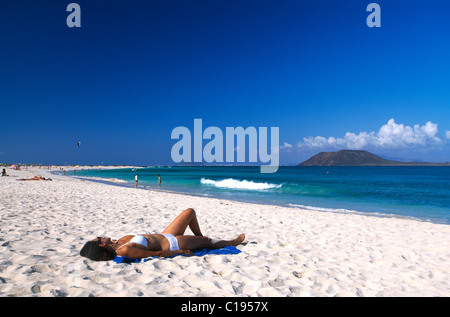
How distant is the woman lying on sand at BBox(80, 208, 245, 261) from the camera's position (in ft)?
13.9

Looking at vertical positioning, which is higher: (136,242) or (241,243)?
(136,242)

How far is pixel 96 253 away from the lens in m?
4.18

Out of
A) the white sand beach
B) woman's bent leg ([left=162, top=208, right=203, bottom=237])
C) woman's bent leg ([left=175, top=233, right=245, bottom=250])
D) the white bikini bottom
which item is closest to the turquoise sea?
the white sand beach

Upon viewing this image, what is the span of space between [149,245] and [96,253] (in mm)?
801

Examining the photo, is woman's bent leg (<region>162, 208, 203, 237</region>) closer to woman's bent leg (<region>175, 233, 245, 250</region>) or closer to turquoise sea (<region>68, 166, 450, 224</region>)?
woman's bent leg (<region>175, 233, 245, 250</region>)

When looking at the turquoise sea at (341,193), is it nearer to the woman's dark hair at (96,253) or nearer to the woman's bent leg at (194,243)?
the woman's bent leg at (194,243)

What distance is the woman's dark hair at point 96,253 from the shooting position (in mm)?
4176

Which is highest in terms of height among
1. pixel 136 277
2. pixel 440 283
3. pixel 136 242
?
pixel 136 242

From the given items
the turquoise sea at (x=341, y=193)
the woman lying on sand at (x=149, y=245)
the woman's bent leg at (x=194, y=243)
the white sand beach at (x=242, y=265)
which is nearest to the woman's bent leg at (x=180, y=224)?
the woman lying on sand at (x=149, y=245)

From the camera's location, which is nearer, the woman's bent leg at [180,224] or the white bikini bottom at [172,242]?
the white bikini bottom at [172,242]
